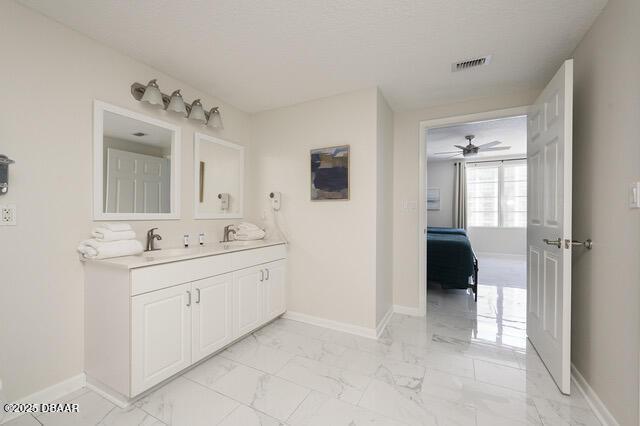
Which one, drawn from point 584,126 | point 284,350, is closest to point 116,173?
point 284,350

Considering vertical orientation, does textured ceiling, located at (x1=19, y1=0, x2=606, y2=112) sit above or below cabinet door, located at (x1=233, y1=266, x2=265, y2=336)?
above

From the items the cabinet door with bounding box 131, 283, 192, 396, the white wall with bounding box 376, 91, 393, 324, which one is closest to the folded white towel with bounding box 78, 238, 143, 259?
the cabinet door with bounding box 131, 283, 192, 396

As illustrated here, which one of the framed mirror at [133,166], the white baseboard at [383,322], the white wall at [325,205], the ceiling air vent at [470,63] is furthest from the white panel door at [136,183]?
Result: the ceiling air vent at [470,63]

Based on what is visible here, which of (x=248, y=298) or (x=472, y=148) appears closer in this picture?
(x=248, y=298)

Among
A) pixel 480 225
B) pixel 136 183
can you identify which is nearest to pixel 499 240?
pixel 480 225

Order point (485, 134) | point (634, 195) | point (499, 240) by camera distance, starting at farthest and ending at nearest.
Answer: point (499, 240) → point (485, 134) → point (634, 195)

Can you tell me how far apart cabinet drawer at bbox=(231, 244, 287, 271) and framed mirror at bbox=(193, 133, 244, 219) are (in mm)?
640

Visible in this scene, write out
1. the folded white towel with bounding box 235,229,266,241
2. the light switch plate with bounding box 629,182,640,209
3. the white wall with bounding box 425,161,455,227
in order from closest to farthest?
1. the light switch plate with bounding box 629,182,640,209
2. the folded white towel with bounding box 235,229,266,241
3. the white wall with bounding box 425,161,455,227

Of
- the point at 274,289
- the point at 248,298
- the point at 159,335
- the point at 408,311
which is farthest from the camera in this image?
the point at 408,311

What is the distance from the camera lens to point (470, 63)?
2.16 meters

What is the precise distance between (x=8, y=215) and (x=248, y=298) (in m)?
1.62

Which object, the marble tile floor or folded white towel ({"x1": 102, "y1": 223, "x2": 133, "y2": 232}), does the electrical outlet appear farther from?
the marble tile floor

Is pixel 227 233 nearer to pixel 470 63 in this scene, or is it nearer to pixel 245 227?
pixel 245 227

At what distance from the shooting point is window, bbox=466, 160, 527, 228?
6398 millimetres
